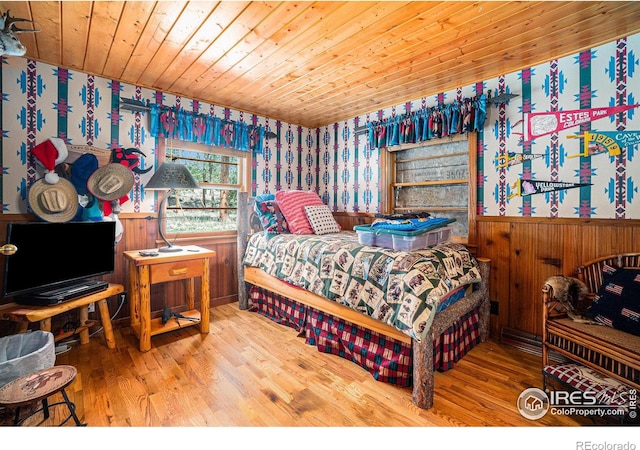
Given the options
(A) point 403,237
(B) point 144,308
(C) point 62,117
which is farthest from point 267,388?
(C) point 62,117

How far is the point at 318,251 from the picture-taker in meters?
2.32

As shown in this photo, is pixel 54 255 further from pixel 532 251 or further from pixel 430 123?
pixel 532 251

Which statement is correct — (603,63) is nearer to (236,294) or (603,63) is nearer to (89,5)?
(89,5)

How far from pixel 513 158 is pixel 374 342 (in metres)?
1.90

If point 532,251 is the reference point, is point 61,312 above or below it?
below

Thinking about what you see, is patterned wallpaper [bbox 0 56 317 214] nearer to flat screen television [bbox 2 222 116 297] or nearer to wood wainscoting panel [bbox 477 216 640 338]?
flat screen television [bbox 2 222 116 297]

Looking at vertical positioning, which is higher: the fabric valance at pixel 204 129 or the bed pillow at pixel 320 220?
the fabric valance at pixel 204 129

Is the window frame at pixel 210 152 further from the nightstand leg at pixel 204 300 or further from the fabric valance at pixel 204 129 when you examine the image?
the nightstand leg at pixel 204 300

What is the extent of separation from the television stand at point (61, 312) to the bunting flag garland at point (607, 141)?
3742mm

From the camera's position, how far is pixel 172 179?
246 centimetres

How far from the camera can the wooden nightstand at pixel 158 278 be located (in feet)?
7.46

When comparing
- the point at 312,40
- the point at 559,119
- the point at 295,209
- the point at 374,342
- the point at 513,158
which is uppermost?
the point at 312,40

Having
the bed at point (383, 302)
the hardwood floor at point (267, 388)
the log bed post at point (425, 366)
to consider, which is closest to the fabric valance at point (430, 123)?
the bed at point (383, 302)

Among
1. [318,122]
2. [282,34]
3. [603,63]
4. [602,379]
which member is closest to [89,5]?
[282,34]
